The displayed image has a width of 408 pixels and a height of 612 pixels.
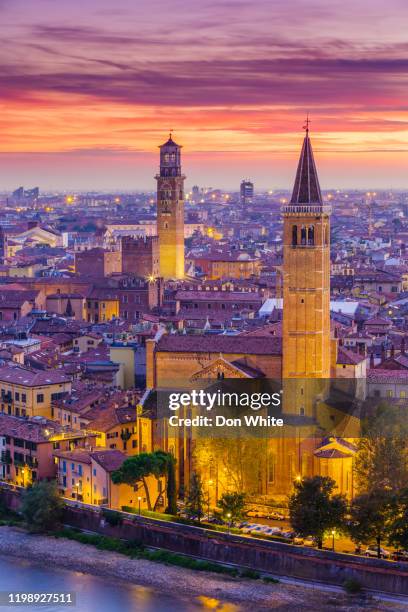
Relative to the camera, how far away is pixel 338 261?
50312 millimetres

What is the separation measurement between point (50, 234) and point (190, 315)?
42565mm

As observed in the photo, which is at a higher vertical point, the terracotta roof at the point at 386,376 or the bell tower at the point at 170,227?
the bell tower at the point at 170,227

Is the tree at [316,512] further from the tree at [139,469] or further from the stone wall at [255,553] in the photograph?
the tree at [139,469]

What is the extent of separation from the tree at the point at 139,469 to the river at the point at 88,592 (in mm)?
1470

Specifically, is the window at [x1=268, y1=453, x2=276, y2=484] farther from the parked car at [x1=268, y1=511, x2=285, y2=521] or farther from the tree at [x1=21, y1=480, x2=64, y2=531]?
the tree at [x1=21, y1=480, x2=64, y2=531]

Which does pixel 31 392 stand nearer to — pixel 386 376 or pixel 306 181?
pixel 386 376

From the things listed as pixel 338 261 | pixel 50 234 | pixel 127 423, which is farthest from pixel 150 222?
pixel 127 423

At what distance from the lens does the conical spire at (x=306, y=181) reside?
19438 mm

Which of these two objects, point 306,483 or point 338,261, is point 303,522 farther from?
point 338,261

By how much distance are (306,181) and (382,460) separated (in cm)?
432

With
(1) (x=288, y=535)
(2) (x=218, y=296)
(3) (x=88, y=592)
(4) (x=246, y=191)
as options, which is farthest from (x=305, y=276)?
(4) (x=246, y=191)

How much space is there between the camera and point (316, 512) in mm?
16578

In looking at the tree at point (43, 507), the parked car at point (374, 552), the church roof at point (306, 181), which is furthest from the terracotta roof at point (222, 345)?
the parked car at point (374, 552)

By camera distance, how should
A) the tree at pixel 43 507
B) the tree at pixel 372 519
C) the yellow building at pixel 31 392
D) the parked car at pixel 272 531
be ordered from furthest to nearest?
the yellow building at pixel 31 392 < the tree at pixel 43 507 < the parked car at pixel 272 531 < the tree at pixel 372 519
